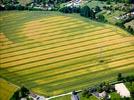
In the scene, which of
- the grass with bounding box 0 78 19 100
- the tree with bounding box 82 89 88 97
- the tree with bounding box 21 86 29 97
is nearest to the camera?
the tree with bounding box 82 89 88 97

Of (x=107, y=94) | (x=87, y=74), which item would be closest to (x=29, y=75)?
(x=87, y=74)

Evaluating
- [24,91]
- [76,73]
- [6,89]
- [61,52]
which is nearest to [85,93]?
[76,73]

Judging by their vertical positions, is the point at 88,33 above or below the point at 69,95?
above

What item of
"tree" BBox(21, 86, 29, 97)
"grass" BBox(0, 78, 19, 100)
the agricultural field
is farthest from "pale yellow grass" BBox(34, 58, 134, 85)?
"grass" BBox(0, 78, 19, 100)

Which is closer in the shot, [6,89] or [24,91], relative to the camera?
[24,91]

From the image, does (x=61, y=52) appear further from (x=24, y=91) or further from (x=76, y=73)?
(x=24, y=91)

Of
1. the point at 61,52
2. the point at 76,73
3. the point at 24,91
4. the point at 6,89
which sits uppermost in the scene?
the point at 61,52

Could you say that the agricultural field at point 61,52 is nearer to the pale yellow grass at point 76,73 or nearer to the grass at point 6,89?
the pale yellow grass at point 76,73

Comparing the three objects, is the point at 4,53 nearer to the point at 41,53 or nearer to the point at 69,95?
the point at 41,53

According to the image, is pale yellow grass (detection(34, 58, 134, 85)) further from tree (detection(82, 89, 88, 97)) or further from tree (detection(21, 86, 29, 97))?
tree (detection(82, 89, 88, 97))
